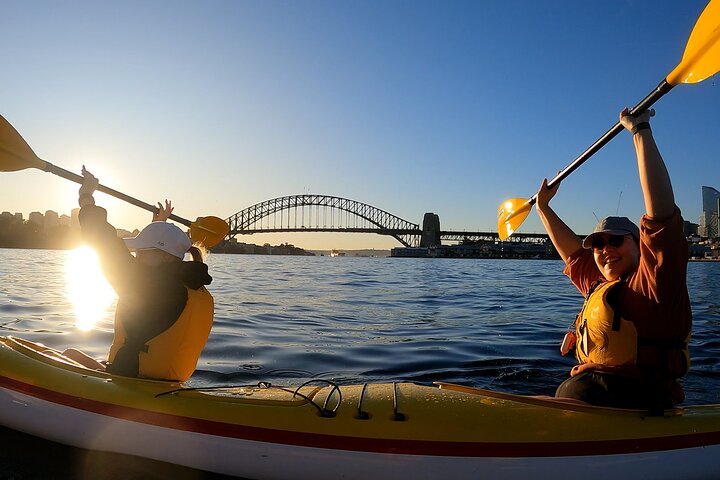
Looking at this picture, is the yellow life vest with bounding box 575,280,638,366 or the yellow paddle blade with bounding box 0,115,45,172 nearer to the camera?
the yellow life vest with bounding box 575,280,638,366

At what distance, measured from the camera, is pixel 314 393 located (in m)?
2.88

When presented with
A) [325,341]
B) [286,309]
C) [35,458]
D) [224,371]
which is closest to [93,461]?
[35,458]

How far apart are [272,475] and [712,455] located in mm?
2111

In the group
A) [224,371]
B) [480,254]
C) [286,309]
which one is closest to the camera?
[224,371]

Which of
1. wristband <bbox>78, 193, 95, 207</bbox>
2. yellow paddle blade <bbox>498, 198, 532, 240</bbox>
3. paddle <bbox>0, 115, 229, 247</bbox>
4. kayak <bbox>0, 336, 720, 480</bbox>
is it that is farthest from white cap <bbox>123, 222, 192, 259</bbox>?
yellow paddle blade <bbox>498, 198, 532, 240</bbox>

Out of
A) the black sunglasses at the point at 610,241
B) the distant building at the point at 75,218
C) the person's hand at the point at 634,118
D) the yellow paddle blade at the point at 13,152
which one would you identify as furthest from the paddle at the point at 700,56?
the yellow paddle blade at the point at 13,152

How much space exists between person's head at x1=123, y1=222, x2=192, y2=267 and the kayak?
2.33 ft

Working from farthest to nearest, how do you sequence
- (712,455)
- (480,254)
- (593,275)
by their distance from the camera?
1. (480,254)
2. (593,275)
3. (712,455)

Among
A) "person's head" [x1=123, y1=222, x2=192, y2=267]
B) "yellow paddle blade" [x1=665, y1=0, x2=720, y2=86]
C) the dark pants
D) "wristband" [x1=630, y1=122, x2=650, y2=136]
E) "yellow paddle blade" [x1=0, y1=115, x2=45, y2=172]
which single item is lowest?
the dark pants

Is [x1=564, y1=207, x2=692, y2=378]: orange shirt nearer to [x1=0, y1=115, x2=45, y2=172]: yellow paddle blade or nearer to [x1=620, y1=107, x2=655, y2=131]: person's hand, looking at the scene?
[x1=620, y1=107, x2=655, y2=131]: person's hand

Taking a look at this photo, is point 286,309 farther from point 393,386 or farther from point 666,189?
point 666,189

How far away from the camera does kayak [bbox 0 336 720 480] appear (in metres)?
2.40

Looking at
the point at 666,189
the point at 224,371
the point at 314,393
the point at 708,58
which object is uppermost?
the point at 708,58

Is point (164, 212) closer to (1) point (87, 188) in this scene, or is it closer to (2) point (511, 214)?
(1) point (87, 188)
